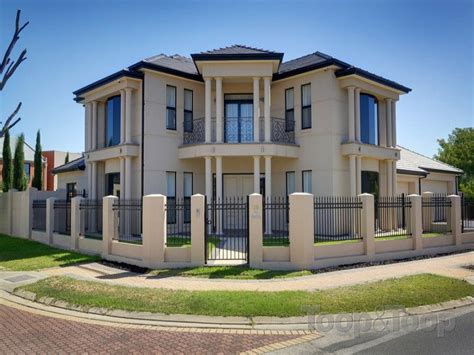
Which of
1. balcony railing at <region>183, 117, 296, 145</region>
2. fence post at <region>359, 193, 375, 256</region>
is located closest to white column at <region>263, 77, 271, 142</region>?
balcony railing at <region>183, 117, 296, 145</region>

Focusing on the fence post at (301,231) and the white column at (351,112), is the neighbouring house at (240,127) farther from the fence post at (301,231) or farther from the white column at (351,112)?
the fence post at (301,231)

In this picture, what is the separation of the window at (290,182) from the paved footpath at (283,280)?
22.7ft

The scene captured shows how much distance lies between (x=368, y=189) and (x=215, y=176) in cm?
734

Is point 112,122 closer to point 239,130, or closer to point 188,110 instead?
point 188,110

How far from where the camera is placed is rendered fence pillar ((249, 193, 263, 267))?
10.7m

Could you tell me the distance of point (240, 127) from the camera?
59.8 ft

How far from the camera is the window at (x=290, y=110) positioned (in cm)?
1800

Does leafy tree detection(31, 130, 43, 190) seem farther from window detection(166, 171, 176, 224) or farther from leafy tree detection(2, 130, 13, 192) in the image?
window detection(166, 171, 176, 224)

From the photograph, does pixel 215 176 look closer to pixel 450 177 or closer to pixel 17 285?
pixel 17 285

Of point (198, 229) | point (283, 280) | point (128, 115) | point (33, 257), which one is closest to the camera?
point (283, 280)

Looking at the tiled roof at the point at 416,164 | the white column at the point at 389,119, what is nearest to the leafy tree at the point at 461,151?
the tiled roof at the point at 416,164

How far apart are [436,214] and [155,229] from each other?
445 inches

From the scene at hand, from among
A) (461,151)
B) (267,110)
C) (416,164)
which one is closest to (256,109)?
(267,110)

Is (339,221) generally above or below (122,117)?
below
